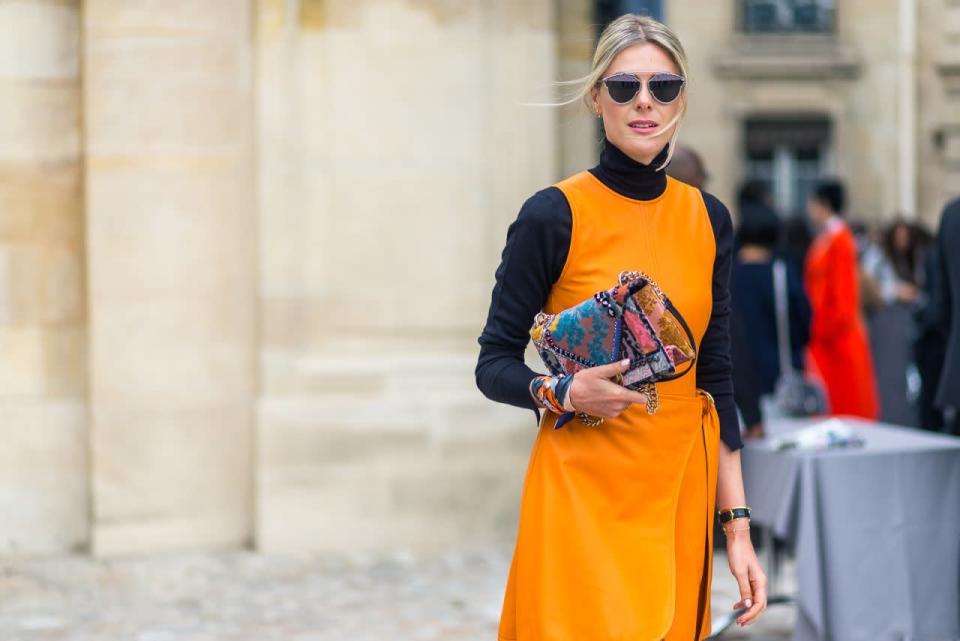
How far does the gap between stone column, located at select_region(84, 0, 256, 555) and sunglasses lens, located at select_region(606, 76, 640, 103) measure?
4.56 metres

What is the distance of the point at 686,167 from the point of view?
542 cm

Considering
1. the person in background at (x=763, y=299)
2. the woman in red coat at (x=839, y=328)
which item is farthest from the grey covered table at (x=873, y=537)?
the woman in red coat at (x=839, y=328)

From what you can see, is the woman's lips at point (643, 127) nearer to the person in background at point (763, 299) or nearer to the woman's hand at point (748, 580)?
the woman's hand at point (748, 580)

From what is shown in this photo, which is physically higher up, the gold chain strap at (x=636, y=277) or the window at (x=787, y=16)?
the window at (x=787, y=16)

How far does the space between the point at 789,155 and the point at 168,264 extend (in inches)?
746

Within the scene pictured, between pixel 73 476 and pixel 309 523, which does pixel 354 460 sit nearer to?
pixel 309 523

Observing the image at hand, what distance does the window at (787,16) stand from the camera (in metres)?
24.9

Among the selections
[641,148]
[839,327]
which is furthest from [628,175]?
[839,327]

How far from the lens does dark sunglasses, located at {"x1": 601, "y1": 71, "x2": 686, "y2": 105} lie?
286cm

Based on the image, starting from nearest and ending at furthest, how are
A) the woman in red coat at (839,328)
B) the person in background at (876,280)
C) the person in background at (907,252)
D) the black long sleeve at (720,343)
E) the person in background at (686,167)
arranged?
the black long sleeve at (720,343), the person in background at (686,167), the woman in red coat at (839,328), the person in background at (876,280), the person in background at (907,252)

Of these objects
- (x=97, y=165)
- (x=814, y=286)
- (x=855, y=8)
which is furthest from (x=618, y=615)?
(x=855, y=8)

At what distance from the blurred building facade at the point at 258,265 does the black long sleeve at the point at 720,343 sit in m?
4.26

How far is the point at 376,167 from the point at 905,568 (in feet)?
10.7

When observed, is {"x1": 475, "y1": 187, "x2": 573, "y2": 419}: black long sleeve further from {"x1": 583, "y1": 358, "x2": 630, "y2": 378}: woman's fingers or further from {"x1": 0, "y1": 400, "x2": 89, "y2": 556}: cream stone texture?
{"x1": 0, "y1": 400, "x2": 89, "y2": 556}: cream stone texture
